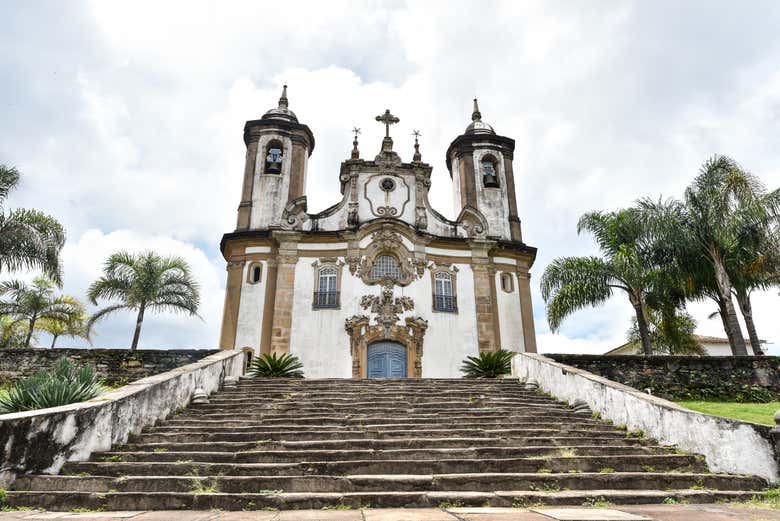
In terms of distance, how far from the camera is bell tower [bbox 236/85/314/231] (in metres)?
18.3

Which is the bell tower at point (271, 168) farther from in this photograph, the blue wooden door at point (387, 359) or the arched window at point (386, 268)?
the blue wooden door at point (387, 359)

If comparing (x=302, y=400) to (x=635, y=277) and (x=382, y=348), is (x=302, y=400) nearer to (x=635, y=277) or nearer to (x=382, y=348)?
(x=382, y=348)

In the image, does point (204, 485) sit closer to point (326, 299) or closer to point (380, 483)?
point (380, 483)

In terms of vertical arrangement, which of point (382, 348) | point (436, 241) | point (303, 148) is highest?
point (303, 148)

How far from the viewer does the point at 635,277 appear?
46.5 feet

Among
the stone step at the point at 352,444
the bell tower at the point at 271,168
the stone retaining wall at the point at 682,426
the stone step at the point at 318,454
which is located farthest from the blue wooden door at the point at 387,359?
the stone step at the point at 318,454

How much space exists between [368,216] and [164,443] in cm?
1220

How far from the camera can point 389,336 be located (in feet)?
50.4

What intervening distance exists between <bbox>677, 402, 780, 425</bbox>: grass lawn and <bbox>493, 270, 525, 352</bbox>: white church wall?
641 cm

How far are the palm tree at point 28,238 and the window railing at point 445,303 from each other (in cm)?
1054

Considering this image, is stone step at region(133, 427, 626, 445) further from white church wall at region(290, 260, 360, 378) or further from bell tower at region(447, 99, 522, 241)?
bell tower at region(447, 99, 522, 241)

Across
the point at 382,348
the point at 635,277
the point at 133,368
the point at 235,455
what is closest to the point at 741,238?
the point at 635,277

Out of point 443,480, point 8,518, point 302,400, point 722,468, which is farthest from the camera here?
point 302,400

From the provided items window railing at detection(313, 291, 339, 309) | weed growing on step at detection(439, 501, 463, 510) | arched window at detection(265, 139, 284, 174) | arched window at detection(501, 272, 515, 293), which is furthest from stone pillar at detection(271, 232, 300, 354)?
weed growing on step at detection(439, 501, 463, 510)
